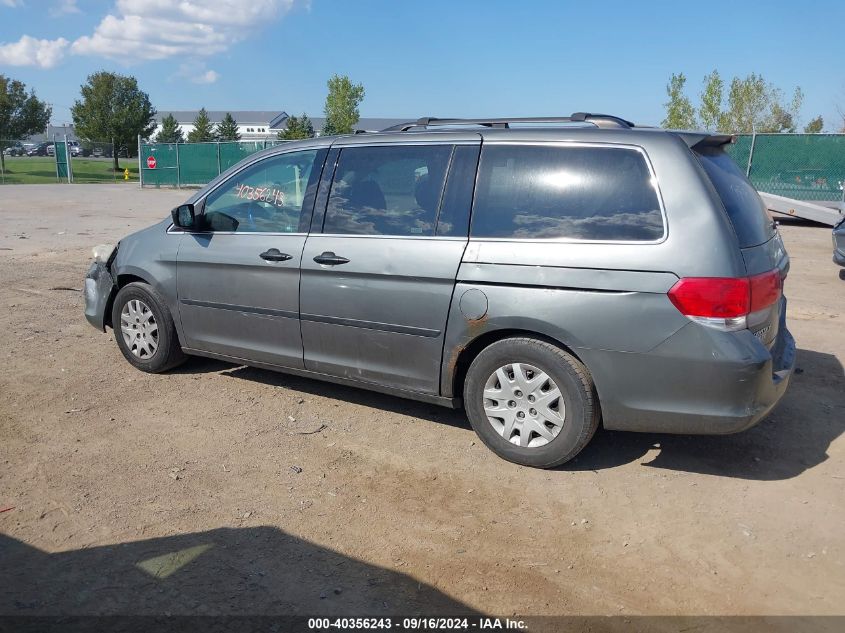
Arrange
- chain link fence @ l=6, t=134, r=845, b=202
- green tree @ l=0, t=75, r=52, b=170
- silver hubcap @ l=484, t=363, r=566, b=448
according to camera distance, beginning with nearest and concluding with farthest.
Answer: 1. silver hubcap @ l=484, t=363, r=566, b=448
2. chain link fence @ l=6, t=134, r=845, b=202
3. green tree @ l=0, t=75, r=52, b=170

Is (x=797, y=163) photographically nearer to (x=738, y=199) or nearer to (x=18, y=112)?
(x=738, y=199)

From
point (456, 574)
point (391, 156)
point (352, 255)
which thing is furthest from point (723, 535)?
point (391, 156)

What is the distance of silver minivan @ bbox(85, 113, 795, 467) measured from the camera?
377 centimetres

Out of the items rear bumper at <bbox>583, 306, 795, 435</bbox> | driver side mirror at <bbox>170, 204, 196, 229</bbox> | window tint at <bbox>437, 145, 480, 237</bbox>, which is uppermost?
window tint at <bbox>437, 145, 480, 237</bbox>

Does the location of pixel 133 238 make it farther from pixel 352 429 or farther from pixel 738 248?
pixel 738 248

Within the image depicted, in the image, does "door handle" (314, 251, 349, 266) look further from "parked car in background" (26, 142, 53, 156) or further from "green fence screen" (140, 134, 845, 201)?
"parked car in background" (26, 142, 53, 156)

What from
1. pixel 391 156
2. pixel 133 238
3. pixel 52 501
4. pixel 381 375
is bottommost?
pixel 52 501

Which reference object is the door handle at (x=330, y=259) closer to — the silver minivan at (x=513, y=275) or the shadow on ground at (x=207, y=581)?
the silver minivan at (x=513, y=275)

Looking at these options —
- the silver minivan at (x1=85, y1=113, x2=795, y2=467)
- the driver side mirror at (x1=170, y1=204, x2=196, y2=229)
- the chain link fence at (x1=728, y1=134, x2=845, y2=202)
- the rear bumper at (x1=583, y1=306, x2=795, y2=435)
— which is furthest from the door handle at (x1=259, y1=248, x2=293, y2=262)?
the chain link fence at (x1=728, y1=134, x2=845, y2=202)

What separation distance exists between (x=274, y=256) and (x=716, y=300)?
112 inches

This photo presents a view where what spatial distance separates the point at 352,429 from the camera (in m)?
4.88

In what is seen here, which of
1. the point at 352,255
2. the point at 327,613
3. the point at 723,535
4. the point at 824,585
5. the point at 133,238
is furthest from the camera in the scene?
the point at 133,238

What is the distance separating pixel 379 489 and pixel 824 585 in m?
2.20

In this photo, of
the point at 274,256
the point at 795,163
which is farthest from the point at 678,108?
the point at 274,256
